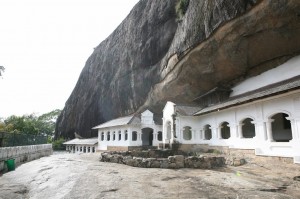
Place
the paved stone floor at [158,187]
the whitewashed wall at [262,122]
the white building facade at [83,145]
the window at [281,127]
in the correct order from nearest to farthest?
the paved stone floor at [158,187] < the whitewashed wall at [262,122] < the window at [281,127] < the white building facade at [83,145]

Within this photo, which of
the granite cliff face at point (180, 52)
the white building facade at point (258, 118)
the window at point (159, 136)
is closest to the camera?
the white building facade at point (258, 118)

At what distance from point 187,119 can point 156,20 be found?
12.8 metres

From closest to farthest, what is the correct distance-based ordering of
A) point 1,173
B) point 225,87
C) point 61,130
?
point 1,173, point 225,87, point 61,130

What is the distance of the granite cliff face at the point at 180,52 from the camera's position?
605 inches

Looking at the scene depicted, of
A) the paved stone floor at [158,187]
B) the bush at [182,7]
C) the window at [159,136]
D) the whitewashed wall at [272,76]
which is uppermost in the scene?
the bush at [182,7]

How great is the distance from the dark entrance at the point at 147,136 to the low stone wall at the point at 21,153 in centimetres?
1330

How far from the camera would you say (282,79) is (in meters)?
16.6

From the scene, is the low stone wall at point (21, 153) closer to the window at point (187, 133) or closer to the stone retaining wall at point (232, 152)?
the stone retaining wall at point (232, 152)

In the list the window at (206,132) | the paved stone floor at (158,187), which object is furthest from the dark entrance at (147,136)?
the paved stone floor at (158,187)

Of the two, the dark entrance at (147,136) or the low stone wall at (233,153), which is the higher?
the dark entrance at (147,136)

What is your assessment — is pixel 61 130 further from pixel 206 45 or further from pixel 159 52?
pixel 206 45

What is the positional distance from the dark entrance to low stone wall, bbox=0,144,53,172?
43.6 ft

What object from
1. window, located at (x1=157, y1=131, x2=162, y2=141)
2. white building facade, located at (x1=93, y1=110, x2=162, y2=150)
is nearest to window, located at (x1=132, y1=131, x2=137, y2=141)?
white building facade, located at (x1=93, y1=110, x2=162, y2=150)

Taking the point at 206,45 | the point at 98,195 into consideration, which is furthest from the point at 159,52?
the point at 98,195
